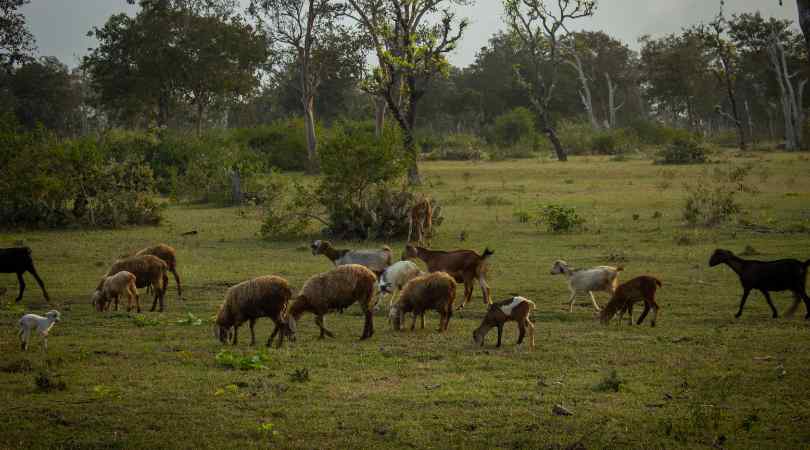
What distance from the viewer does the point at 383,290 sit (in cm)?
1243

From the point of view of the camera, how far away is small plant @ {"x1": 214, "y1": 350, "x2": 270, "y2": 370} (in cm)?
950

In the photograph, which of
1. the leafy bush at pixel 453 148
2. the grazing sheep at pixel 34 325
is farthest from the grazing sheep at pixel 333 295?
the leafy bush at pixel 453 148

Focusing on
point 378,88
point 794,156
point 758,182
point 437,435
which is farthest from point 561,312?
point 794,156

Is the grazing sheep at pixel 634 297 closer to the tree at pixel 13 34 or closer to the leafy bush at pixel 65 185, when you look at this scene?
the leafy bush at pixel 65 185

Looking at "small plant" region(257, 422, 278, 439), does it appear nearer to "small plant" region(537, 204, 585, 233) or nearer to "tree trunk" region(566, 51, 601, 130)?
"small plant" region(537, 204, 585, 233)

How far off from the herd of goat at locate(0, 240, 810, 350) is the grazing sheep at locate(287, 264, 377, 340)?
0.04 ft

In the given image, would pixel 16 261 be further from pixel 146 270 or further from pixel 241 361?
pixel 241 361

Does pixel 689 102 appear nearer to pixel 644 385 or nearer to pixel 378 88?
pixel 378 88

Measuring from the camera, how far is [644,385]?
8.77 m

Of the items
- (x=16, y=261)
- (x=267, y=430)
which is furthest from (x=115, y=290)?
(x=267, y=430)

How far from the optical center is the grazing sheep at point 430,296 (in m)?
11.2

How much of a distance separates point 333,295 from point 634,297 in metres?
4.15

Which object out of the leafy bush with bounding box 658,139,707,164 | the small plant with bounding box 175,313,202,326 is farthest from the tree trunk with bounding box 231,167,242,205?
the leafy bush with bounding box 658,139,707,164

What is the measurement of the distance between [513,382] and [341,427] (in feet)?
7.13
